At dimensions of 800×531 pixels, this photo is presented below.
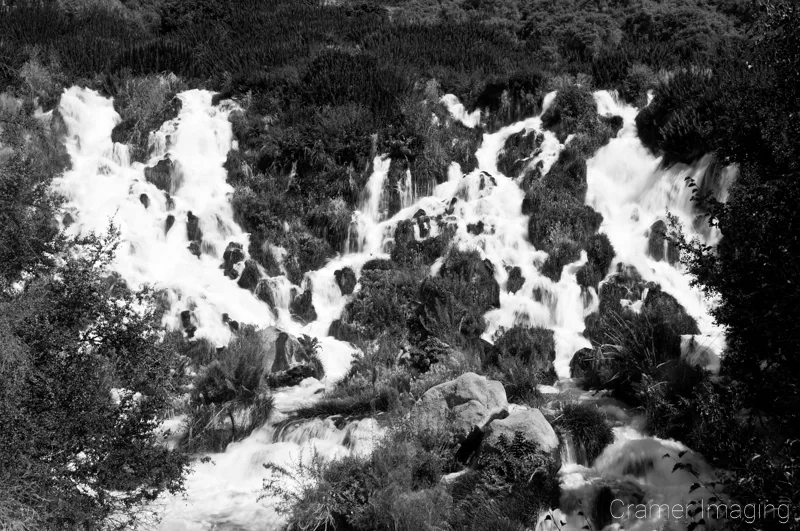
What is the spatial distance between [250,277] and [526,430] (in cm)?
876

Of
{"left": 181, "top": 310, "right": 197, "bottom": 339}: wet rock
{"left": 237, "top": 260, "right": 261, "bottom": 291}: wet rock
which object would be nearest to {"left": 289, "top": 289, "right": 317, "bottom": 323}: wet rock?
{"left": 237, "top": 260, "right": 261, "bottom": 291}: wet rock

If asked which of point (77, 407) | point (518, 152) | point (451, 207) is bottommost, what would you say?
point (77, 407)

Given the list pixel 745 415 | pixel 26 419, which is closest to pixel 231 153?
pixel 26 419

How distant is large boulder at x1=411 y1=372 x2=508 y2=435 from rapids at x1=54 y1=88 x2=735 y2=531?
0.85m

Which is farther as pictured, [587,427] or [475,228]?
[475,228]

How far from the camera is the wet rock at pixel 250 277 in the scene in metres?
15.8

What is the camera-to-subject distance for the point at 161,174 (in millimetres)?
18391

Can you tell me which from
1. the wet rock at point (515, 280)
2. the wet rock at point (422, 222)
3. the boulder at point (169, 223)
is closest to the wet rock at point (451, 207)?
the wet rock at point (422, 222)

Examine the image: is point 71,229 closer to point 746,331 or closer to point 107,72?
point 107,72

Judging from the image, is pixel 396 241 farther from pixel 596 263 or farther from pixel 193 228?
pixel 193 228

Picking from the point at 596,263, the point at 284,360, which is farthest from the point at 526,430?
the point at 596,263

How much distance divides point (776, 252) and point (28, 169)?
10.3 meters

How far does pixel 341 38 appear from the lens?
27.2m

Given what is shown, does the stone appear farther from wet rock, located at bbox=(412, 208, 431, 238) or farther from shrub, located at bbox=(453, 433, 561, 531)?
shrub, located at bbox=(453, 433, 561, 531)
